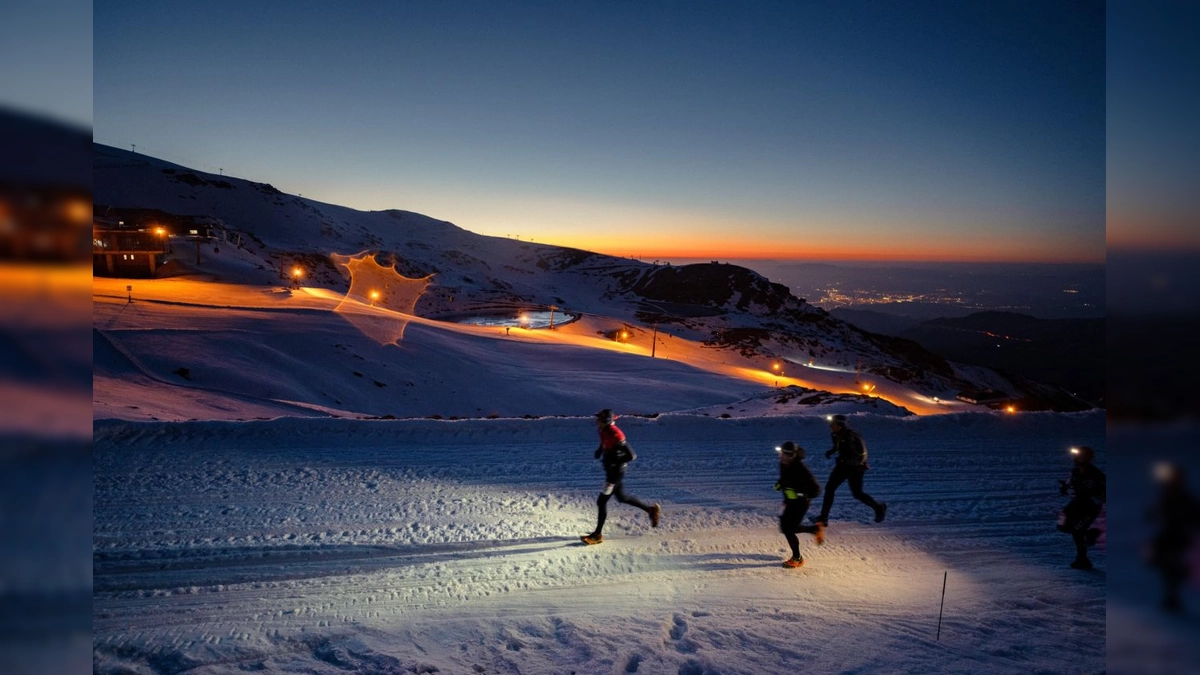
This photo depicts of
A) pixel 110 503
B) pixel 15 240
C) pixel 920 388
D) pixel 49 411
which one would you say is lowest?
pixel 920 388

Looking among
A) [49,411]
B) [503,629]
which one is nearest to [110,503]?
[503,629]

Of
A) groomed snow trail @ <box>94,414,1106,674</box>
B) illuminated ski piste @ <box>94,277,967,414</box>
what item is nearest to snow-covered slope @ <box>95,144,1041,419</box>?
illuminated ski piste @ <box>94,277,967,414</box>

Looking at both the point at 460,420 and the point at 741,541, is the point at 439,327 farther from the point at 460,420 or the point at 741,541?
the point at 741,541

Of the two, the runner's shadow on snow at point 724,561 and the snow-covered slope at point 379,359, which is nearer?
the runner's shadow on snow at point 724,561

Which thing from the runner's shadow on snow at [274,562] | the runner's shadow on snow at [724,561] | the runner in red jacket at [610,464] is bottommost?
the runner's shadow on snow at [724,561]

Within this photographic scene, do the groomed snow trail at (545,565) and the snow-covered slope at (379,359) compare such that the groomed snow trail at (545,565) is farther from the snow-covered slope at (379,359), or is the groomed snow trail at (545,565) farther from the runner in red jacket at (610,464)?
the snow-covered slope at (379,359)

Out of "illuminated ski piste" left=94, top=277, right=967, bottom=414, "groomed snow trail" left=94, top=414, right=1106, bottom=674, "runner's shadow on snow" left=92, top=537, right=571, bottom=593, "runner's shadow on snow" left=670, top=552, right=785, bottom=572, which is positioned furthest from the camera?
"illuminated ski piste" left=94, top=277, right=967, bottom=414

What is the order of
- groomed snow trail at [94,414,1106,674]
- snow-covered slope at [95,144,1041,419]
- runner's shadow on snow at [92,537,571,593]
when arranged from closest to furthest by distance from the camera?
groomed snow trail at [94,414,1106,674] < runner's shadow on snow at [92,537,571,593] < snow-covered slope at [95,144,1041,419]

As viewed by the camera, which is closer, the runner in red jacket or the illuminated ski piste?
the runner in red jacket

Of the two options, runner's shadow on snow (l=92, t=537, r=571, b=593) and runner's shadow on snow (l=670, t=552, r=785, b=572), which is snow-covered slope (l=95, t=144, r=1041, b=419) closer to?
runner's shadow on snow (l=92, t=537, r=571, b=593)

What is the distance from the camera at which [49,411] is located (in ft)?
5.34

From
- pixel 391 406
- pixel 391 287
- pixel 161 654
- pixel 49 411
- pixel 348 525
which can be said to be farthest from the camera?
pixel 391 287

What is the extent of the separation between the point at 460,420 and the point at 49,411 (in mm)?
11046

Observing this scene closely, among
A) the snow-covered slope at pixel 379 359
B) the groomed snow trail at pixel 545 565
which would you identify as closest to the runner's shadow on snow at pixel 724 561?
the groomed snow trail at pixel 545 565
